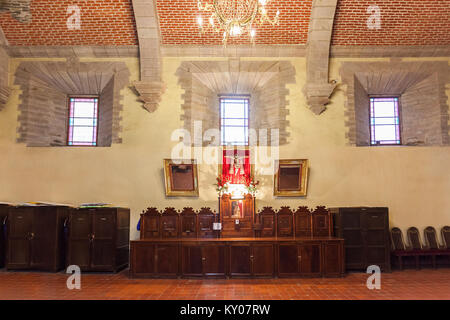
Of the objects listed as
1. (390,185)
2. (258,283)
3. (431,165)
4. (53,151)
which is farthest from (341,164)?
(53,151)

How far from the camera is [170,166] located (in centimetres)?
990

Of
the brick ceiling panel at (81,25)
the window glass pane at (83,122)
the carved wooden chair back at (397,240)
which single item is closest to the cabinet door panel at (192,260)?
the window glass pane at (83,122)

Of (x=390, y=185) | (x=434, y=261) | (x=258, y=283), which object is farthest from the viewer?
(x=390, y=185)

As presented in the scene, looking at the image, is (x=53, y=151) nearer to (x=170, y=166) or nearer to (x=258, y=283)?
(x=170, y=166)

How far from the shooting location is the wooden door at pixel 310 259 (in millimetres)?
8391

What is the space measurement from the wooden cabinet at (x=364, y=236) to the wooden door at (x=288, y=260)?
1.37 metres

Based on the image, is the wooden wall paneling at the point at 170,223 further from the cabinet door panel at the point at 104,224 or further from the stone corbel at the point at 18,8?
the stone corbel at the point at 18,8

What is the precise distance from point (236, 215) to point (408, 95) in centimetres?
562

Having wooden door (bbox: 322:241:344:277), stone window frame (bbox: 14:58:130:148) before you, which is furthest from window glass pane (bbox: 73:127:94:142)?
wooden door (bbox: 322:241:344:277)

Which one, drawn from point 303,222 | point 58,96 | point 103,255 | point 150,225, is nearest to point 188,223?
point 150,225

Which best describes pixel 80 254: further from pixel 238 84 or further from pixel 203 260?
pixel 238 84

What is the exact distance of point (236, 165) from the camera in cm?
994

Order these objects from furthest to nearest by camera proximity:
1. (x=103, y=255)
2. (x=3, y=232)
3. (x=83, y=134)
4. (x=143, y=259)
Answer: (x=83, y=134)
(x=3, y=232)
(x=103, y=255)
(x=143, y=259)

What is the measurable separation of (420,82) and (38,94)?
9886mm
